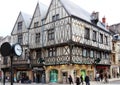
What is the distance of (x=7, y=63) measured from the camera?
37812 millimetres

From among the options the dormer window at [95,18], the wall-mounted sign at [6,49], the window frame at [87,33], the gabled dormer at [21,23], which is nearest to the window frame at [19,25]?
the gabled dormer at [21,23]

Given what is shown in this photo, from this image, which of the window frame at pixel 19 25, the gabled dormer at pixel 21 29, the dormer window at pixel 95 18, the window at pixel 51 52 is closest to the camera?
the window at pixel 51 52

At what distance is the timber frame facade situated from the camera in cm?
2767

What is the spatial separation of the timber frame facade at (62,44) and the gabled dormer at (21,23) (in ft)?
2.37

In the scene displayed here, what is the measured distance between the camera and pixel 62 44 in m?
27.8

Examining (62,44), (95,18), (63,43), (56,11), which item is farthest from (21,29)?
(95,18)

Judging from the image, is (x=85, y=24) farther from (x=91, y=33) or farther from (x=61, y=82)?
(x=61, y=82)

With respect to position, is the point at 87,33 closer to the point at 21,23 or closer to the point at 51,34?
the point at 51,34

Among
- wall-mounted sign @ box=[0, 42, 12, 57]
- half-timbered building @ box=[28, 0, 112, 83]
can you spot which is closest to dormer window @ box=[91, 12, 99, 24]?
half-timbered building @ box=[28, 0, 112, 83]

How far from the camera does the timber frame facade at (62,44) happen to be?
27.7m

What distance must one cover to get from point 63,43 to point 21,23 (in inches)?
471

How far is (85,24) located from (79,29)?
2.13m

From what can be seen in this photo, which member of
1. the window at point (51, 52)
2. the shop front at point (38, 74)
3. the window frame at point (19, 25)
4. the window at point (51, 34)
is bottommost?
the shop front at point (38, 74)

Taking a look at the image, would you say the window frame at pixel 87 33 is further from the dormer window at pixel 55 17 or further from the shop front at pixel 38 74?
the shop front at pixel 38 74
